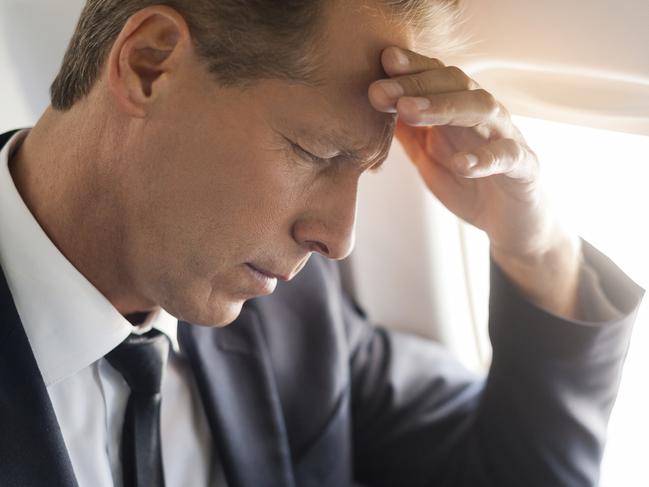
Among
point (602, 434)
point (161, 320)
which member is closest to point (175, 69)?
point (161, 320)

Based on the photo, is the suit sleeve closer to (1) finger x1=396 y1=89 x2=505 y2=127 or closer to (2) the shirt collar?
(1) finger x1=396 y1=89 x2=505 y2=127

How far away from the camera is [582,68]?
3.06 feet

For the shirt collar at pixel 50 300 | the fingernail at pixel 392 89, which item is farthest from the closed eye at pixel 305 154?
the shirt collar at pixel 50 300

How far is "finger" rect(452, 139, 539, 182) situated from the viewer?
84 cm

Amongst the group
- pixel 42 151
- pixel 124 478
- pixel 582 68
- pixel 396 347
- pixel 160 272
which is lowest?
pixel 124 478

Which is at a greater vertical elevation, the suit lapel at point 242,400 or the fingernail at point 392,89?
the fingernail at point 392,89

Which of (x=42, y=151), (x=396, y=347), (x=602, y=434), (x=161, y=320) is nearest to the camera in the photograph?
(x=42, y=151)

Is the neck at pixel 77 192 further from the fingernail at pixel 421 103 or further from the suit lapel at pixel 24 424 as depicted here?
the fingernail at pixel 421 103

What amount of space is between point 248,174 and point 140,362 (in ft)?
0.98

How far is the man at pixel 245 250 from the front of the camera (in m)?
0.78

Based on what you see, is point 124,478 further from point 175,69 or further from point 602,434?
point 602,434

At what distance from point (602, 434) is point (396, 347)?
40 centimetres

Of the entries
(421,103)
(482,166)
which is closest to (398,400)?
(482,166)

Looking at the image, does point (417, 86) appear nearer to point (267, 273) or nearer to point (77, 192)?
point (267, 273)
